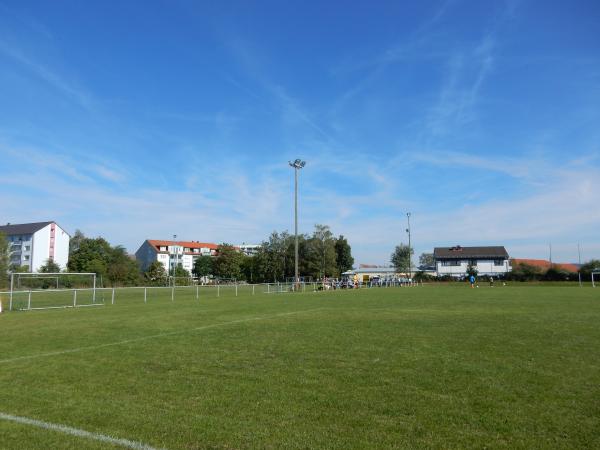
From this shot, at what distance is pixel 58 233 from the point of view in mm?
102562

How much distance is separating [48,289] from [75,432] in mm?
23545

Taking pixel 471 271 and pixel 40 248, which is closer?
pixel 471 271

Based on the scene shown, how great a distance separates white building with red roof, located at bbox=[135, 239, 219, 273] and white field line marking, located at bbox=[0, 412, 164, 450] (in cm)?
11434

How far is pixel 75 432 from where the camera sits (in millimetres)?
4828

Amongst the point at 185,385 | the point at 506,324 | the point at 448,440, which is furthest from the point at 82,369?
the point at 506,324

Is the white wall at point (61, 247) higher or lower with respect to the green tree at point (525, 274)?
higher

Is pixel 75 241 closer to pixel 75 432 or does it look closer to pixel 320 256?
pixel 320 256

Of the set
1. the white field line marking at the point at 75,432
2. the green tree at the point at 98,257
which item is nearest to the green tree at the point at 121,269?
the green tree at the point at 98,257

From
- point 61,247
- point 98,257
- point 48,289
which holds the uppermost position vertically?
point 61,247

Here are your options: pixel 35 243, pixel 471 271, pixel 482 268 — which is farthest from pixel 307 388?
pixel 35 243

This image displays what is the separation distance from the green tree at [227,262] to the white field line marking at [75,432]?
333 feet

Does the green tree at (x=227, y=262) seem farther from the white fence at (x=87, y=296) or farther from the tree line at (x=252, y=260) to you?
the white fence at (x=87, y=296)

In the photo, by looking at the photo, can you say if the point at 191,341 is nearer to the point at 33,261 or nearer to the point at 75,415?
the point at 75,415

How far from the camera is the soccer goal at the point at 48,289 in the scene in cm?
2364
